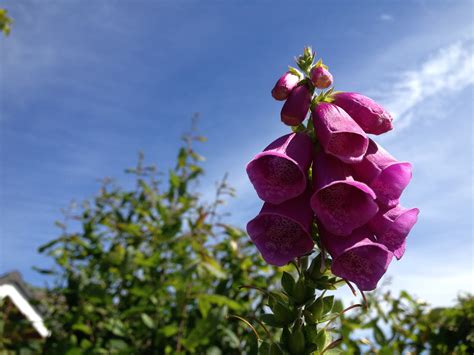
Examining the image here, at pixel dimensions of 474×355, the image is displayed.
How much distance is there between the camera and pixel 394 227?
130cm

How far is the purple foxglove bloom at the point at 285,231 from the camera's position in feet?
4.11

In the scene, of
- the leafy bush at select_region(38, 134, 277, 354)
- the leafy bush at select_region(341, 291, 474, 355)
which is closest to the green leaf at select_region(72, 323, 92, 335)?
the leafy bush at select_region(38, 134, 277, 354)

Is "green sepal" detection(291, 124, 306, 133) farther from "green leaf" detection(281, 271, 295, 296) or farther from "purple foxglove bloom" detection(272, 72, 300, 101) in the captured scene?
"green leaf" detection(281, 271, 295, 296)

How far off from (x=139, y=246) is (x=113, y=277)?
0.28 m

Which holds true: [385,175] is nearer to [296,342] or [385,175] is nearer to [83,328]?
[296,342]

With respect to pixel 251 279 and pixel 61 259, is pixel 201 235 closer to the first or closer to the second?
pixel 251 279

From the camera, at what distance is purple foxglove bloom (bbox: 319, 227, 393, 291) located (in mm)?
1223

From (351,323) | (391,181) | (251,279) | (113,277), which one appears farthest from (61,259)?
(391,181)

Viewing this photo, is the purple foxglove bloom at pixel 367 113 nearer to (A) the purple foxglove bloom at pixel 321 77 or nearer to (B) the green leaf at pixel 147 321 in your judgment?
(A) the purple foxglove bloom at pixel 321 77

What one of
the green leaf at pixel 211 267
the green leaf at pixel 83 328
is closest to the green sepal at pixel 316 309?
the green leaf at pixel 211 267

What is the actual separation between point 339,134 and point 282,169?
0.20 metres

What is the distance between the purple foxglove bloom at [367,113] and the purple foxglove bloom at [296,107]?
0.13 metres

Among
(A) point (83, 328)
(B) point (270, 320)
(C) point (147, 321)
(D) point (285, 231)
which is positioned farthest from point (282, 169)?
(A) point (83, 328)

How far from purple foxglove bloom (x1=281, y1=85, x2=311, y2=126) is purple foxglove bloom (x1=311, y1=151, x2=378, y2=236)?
0.15 m
